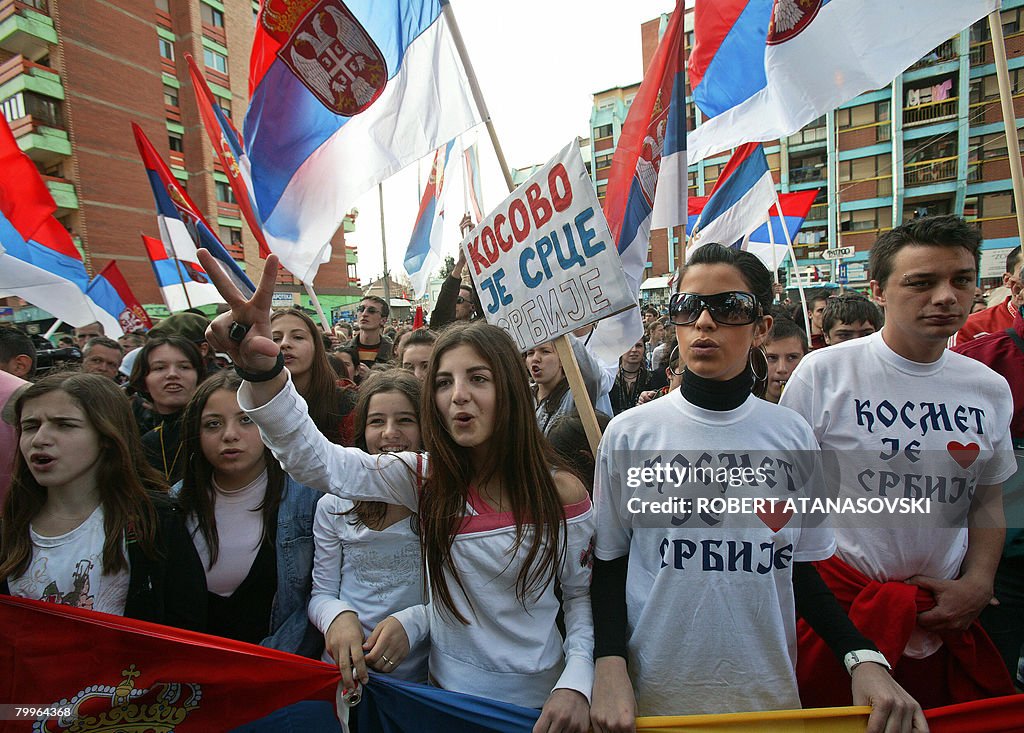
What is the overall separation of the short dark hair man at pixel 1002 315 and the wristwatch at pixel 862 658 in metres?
2.44

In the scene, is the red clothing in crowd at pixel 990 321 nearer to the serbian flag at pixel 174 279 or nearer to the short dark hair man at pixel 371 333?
the short dark hair man at pixel 371 333

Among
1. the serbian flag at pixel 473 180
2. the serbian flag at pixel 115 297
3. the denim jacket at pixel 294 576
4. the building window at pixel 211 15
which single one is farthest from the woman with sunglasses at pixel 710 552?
the building window at pixel 211 15

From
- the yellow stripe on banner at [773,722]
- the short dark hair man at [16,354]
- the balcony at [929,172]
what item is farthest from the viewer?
the balcony at [929,172]

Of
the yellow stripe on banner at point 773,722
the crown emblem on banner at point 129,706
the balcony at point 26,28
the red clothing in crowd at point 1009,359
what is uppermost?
the balcony at point 26,28

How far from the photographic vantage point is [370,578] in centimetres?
196

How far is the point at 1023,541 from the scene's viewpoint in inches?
84.4

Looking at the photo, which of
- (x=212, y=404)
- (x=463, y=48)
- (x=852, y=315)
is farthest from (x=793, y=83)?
(x=212, y=404)

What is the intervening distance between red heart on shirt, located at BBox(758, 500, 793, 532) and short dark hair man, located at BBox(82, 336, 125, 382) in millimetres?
5826

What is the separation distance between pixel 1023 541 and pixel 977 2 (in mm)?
2584

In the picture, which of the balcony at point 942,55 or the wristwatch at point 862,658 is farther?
the balcony at point 942,55

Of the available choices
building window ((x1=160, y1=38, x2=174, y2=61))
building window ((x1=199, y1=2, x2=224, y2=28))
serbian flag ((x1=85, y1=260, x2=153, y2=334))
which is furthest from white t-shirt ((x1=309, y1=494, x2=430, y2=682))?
building window ((x1=199, y1=2, x2=224, y2=28))

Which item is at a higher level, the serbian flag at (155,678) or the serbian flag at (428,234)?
Result: the serbian flag at (428,234)

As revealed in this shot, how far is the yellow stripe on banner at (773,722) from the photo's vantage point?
56.6 inches

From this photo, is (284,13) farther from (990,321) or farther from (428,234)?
(990,321)
